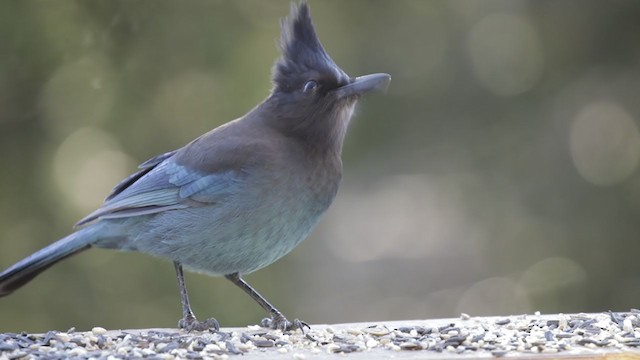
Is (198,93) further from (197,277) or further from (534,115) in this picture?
(534,115)

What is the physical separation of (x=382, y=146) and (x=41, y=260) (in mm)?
4048

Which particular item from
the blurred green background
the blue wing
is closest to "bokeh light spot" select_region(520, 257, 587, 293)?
the blurred green background

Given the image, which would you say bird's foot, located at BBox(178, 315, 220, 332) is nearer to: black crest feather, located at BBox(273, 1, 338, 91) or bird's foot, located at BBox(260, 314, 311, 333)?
bird's foot, located at BBox(260, 314, 311, 333)

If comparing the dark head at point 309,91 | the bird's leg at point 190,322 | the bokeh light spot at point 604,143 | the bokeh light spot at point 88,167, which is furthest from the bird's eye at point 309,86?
the bokeh light spot at point 604,143

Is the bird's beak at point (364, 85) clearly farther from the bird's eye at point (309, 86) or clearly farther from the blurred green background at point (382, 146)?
the blurred green background at point (382, 146)

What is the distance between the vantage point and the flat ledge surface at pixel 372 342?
3.59m

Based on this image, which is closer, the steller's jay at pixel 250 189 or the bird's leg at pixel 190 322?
the bird's leg at pixel 190 322

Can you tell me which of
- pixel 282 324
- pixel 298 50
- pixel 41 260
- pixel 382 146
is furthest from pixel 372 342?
pixel 382 146

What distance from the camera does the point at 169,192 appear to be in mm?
4656

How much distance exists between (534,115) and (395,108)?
3.43 ft

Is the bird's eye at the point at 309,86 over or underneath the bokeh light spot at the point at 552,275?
underneath

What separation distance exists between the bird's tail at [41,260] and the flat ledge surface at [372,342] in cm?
59

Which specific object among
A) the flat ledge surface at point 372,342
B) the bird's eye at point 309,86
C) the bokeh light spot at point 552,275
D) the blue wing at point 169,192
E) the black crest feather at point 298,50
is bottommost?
the flat ledge surface at point 372,342

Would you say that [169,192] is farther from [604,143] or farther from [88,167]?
[604,143]
